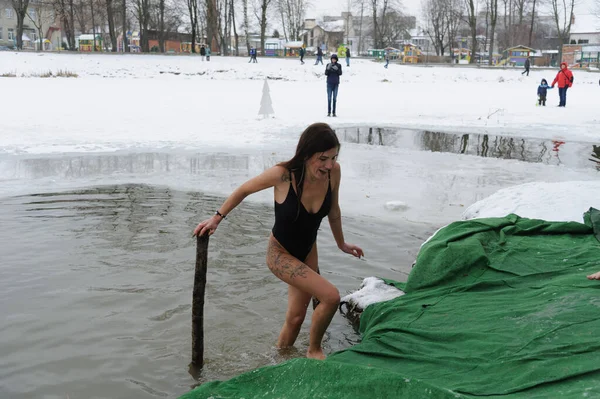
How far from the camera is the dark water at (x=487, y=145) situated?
13.0 meters

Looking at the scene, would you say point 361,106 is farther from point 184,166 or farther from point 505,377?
point 505,377

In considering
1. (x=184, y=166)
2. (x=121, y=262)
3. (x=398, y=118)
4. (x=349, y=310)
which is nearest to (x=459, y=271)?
(x=349, y=310)

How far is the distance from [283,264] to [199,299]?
612 mm

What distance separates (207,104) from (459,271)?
64.8 ft

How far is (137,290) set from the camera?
5828 mm

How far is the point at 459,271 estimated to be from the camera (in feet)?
17.0

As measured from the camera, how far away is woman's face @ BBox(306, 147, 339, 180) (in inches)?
158

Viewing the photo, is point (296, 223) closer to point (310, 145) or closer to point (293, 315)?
point (310, 145)

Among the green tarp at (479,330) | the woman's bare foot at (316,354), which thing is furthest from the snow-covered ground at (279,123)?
the woman's bare foot at (316,354)

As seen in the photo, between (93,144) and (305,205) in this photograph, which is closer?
(305,205)

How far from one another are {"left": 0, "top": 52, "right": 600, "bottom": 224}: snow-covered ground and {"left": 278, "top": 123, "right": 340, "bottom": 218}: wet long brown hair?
4.08 m

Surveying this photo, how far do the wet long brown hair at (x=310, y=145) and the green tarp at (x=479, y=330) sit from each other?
1236 millimetres

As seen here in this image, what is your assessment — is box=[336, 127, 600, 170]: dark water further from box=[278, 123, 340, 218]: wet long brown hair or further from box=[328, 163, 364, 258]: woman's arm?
box=[278, 123, 340, 218]: wet long brown hair

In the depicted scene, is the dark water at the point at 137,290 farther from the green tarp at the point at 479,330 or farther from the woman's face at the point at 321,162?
the woman's face at the point at 321,162
